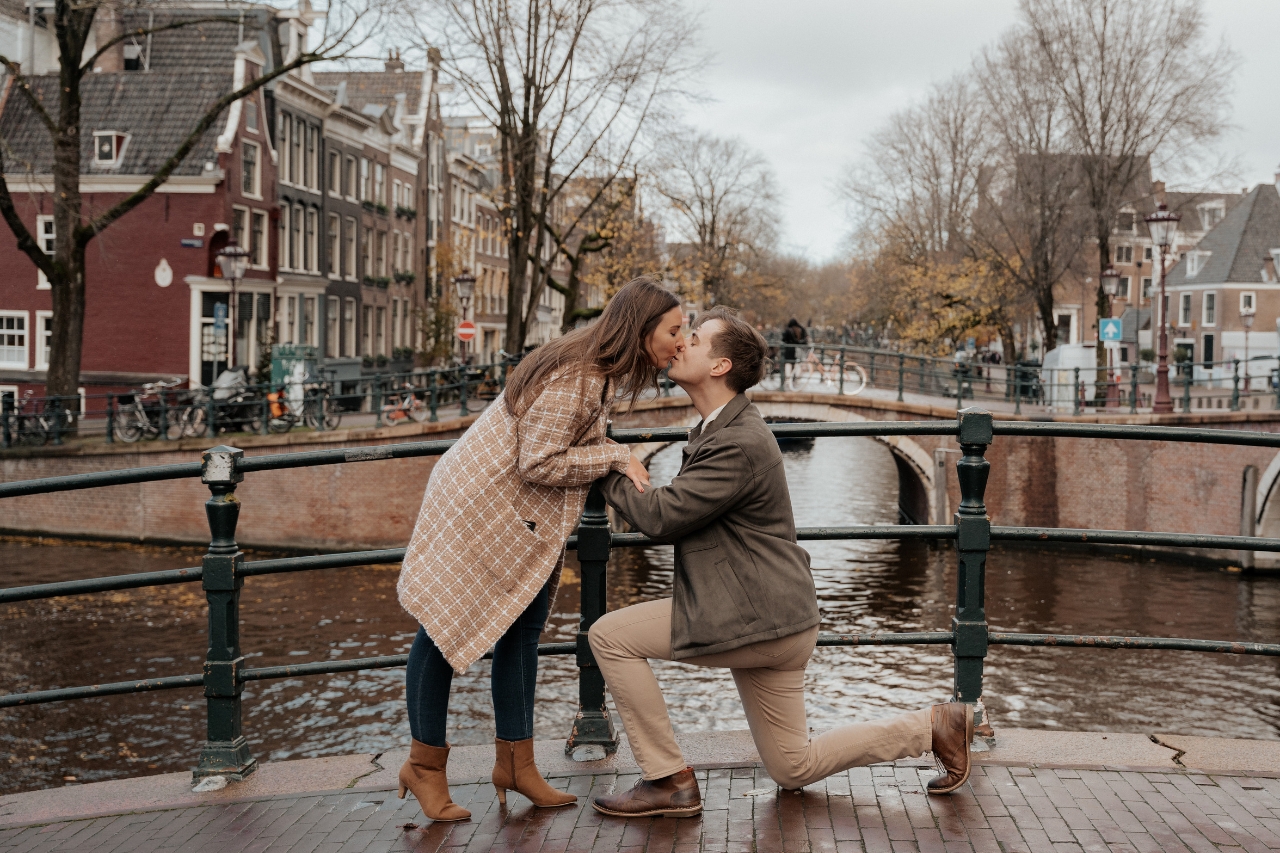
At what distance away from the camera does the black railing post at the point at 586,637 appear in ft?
12.0

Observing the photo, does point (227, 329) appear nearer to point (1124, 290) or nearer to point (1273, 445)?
point (1273, 445)

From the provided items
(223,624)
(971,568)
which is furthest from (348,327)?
(971,568)

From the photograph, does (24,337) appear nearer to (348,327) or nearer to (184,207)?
(184,207)

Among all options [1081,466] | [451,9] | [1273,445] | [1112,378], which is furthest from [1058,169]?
[1273,445]

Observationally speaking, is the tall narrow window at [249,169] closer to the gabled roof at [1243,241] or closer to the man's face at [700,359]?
the man's face at [700,359]

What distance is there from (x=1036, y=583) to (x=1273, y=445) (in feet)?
50.2

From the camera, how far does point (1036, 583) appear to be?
60.3 ft

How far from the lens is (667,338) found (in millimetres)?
3160

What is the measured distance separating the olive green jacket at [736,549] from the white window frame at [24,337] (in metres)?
27.0

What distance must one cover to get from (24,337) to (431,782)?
27010mm

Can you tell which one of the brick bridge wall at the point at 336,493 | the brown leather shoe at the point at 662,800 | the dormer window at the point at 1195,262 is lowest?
the brick bridge wall at the point at 336,493

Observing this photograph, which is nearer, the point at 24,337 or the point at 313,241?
the point at 24,337

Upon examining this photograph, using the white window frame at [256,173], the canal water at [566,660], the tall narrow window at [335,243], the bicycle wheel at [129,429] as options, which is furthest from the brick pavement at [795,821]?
the tall narrow window at [335,243]

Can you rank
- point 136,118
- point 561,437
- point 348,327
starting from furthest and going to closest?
point 348,327 → point 136,118 → point 561,437
